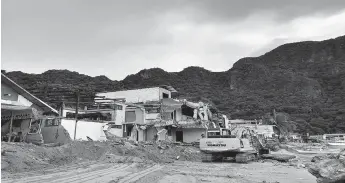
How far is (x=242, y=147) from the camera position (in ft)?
72.3

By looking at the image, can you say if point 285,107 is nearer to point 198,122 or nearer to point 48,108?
point 198,122

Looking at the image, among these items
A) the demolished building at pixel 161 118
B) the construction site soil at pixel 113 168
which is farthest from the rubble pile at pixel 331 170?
the demolished building at pixel 161 118

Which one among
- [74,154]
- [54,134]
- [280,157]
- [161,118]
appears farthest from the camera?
[161,118]

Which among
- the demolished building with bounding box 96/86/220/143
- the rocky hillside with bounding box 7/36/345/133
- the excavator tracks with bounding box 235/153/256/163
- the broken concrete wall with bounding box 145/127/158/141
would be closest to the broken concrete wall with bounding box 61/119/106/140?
the demolished building with bounding box 96/86/220/143

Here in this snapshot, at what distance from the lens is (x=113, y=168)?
1465cm

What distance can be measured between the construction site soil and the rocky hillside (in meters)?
57.2

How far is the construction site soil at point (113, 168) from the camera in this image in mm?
11539

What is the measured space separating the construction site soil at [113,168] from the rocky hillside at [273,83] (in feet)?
188

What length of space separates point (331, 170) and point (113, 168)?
9810mm

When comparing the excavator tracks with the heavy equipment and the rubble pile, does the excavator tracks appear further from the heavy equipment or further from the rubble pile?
the rubble pile

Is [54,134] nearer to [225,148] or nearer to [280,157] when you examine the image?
[225,148]

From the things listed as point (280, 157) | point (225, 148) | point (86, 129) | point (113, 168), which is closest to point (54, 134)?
point (86, 129)

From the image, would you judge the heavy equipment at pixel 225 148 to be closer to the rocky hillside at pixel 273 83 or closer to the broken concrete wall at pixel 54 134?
the broken concrete wall at pixel 54 134

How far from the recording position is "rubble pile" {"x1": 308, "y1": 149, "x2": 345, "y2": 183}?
23.7ft
